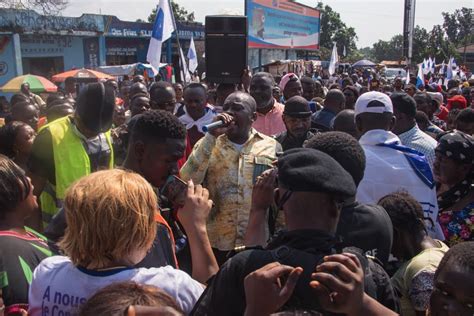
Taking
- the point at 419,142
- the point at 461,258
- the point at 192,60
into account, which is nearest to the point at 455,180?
the point at 419,142

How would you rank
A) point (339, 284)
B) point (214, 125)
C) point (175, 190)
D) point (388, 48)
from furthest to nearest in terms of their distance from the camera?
point (388, 48) < point (214, 125) < point (175, 190) < point (339, 284)

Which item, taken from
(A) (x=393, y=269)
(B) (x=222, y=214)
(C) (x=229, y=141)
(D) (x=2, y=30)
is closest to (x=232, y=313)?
(A) (x=393, y=269)

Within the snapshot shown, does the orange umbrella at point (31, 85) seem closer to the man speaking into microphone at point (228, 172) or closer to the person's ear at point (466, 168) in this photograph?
the man speaking into microphone at point (228, 172)

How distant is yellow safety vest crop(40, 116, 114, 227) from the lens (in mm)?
3166

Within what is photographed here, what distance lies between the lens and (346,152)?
7.00 ft

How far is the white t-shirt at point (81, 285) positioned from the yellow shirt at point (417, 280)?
3.06 feet

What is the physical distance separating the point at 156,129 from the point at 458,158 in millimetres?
1799

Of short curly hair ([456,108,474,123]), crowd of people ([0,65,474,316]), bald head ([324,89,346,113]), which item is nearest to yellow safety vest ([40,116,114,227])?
crowd of people ([0,65,474,316])

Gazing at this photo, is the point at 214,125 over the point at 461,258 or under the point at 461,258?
over

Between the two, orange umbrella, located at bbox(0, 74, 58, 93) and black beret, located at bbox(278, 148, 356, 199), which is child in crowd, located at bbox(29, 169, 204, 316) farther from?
orange umbrella, located at bbox(0, 74, 58, 93)

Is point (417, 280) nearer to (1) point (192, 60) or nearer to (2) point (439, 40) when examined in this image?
(1) point (192, 60)

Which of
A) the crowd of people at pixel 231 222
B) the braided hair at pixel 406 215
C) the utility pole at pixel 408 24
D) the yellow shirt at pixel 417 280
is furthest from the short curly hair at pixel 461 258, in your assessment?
the utility pole at pixel 408 24

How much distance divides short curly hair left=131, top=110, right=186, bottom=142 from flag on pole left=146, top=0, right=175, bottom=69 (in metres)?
6.02

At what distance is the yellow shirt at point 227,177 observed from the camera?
10.2 ft
